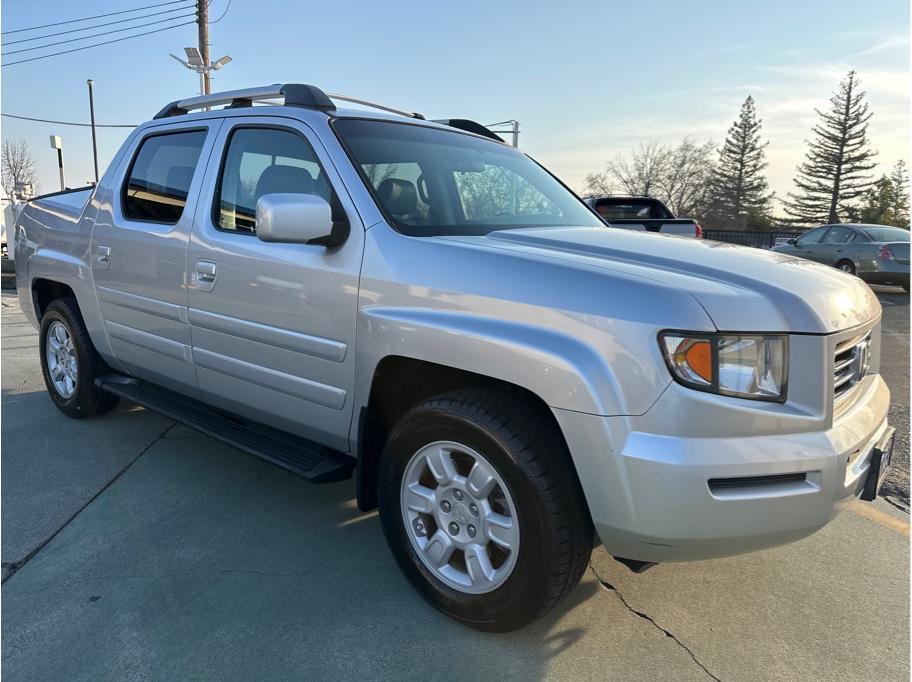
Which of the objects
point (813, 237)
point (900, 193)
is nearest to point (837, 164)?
point (900, 193)

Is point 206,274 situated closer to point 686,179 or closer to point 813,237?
point 813,237

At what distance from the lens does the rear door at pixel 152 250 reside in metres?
3.50

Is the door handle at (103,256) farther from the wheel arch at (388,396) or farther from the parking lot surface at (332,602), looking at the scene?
the wheel arch at (388,396)

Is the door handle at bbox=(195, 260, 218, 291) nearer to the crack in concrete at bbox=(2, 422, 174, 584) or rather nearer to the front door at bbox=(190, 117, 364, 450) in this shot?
the front door at bbox=(190, 117, 364, 450)

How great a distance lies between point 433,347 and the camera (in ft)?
7.78

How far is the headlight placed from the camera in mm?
1913

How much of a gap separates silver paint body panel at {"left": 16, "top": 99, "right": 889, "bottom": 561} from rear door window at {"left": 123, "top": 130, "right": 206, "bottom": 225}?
169 millimetres

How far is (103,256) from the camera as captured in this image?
403 centimetres

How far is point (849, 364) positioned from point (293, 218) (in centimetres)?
203

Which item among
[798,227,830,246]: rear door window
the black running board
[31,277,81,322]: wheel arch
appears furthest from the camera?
[798,227,830,246]: rear door window

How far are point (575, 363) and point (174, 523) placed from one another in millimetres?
2225

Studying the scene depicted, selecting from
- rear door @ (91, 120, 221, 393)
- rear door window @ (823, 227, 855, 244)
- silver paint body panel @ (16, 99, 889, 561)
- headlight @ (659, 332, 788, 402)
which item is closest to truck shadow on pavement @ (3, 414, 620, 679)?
silver paint body panel @ (16, 99, 889, 561)

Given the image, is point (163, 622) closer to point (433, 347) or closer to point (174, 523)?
point (174, 523)

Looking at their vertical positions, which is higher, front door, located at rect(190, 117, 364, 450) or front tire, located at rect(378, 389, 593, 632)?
front door, located at rect(190, 117, 364, 450)
